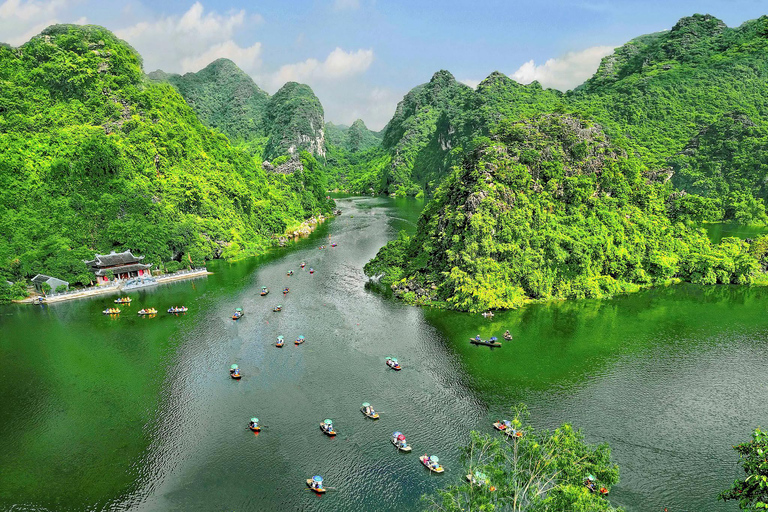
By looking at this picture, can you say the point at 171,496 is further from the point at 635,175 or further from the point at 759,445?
the point at 635,175

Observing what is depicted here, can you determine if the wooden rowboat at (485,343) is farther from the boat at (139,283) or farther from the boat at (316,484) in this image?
the boat at (139,283)

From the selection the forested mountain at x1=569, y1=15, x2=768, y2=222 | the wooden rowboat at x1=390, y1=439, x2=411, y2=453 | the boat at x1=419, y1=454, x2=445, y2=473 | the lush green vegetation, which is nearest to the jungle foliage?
the forested mountain at x1=569, y1=15, x2=768, y2=222

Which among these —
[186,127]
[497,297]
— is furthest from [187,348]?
[186,127]

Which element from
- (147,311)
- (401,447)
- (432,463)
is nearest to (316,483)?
(401,447)

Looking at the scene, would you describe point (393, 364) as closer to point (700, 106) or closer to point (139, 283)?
point (139, 283)

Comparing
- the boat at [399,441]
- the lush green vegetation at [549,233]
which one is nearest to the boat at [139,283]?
the lush green vegetation at [549,233]

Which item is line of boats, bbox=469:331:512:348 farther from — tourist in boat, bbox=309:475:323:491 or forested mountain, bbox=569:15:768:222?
forested mountain, bbox=569:15:768:222
